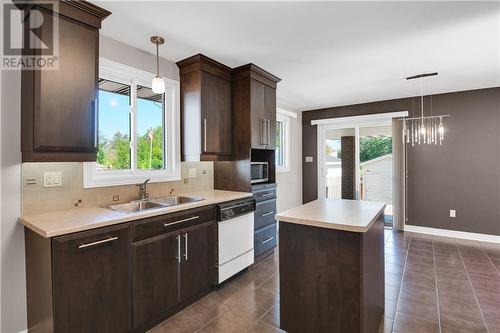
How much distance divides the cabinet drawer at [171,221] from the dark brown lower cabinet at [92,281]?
0.34ft

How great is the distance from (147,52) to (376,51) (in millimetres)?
2479

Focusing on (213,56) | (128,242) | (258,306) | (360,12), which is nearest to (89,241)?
(128,242)

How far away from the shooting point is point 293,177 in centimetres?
562

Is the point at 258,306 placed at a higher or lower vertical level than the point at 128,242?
lower

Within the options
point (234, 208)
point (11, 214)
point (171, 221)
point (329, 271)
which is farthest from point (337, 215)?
point (11, 214)

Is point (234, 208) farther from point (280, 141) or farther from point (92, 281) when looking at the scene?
point (280, 141)

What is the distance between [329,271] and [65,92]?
7.29 ft

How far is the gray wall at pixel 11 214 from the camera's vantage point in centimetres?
179

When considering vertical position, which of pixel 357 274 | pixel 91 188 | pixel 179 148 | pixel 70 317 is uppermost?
pixel 179 148

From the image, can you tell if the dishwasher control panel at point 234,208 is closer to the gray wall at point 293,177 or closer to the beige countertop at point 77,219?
the beige countertop at point 77,219

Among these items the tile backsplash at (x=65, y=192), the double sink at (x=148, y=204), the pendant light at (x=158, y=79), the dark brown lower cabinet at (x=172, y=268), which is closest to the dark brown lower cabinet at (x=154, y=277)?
the dark brown lower cabinet at (x=172, y=268)

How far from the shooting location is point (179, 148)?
3055 millimetres

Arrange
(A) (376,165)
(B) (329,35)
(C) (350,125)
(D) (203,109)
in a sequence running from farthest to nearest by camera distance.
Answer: (C) (350,125), (A) (376,165), (D) (203,109), (B) (329,35)

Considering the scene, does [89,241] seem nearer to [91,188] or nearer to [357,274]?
[91,188]
